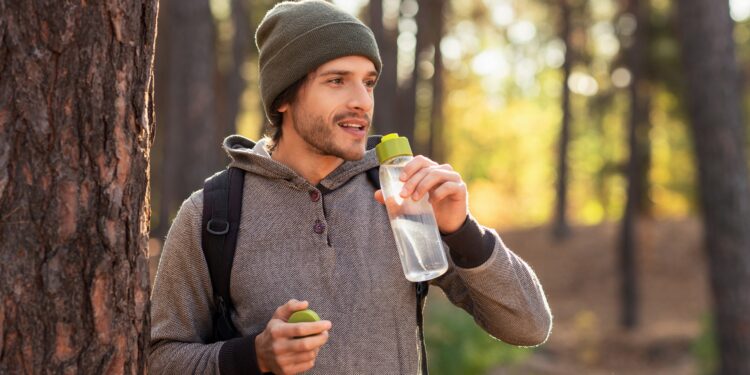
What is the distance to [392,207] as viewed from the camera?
3283 mm

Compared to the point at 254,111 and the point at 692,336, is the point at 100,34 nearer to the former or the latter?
the point at 692,336

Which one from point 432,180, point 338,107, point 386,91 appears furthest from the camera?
point 386,91

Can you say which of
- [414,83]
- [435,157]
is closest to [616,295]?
[414,83]

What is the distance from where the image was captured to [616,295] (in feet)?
77.3

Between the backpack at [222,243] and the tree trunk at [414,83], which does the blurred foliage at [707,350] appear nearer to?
the tree trunk at [414,83]

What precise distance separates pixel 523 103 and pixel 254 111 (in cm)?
2109

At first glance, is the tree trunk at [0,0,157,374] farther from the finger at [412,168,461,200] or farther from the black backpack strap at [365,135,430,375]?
the black backpack strap at [365,135,430,375]

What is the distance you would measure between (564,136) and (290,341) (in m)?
24.8

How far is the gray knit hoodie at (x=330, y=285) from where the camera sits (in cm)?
325

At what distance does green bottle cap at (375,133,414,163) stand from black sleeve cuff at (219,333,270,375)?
0.64 metres

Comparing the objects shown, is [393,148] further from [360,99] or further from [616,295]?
[616,295]

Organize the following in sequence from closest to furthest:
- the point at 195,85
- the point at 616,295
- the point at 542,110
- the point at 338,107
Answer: the point at 338,107, the point at 195,85, the point at 616,295, the point at 542,110

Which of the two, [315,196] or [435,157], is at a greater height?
[435,157]

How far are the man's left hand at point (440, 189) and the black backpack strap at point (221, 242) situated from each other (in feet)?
1.95
